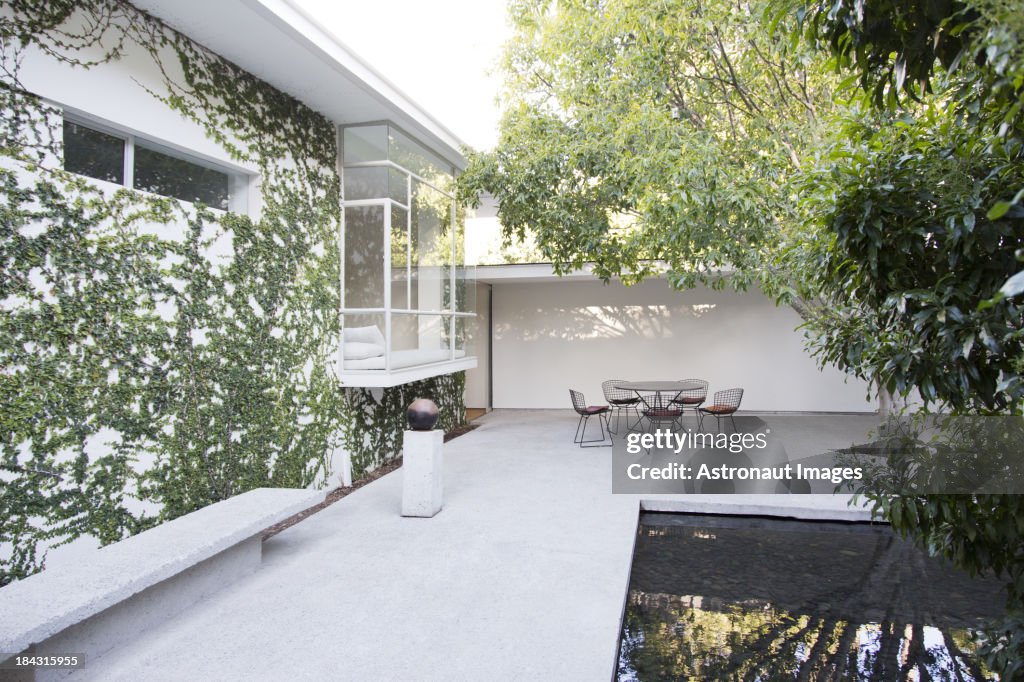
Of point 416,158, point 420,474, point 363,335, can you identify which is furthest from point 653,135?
point 420,474

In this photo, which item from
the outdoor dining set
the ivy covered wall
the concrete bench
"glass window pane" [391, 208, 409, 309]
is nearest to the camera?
the concrete bench

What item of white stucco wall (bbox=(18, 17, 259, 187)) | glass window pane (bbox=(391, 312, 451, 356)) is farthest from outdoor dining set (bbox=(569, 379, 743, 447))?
white stucco wall (bbox=(18, 17, 259, 187))

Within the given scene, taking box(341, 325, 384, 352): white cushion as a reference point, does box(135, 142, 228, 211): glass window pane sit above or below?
above

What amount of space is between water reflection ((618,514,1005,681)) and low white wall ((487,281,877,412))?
7.36m

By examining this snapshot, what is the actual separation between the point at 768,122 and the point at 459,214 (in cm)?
448

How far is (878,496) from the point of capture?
7.91ft

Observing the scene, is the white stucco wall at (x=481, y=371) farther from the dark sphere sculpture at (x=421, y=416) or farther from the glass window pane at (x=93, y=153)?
the glass window pane at (x=93, y=153)

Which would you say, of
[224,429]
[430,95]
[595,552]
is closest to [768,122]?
[595,552]

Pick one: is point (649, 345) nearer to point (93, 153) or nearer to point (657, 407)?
point (657, 407)

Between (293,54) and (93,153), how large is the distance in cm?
194

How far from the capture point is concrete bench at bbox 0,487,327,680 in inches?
110

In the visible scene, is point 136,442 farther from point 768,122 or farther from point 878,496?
point 768,122

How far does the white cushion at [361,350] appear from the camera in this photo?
23.8 feet

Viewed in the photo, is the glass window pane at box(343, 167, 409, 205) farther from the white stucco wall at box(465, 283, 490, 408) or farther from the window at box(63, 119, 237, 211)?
the white stucco wall at box(465, 283, 490, 408)
